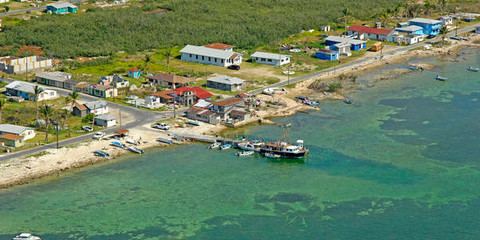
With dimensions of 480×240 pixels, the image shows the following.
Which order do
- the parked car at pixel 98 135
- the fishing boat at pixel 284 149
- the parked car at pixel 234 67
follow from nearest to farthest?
the fishing boat at pixel 284 149 → the parked car at pixel 98 135 → the parked car at pixel 234 67

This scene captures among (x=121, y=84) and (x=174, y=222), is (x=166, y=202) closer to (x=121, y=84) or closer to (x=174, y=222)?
(x=174, y=222)

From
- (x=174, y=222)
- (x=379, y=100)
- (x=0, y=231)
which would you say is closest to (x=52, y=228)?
(x=0, y=231)

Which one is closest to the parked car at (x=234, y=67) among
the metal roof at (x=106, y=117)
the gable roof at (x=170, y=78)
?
the gable roof at (x=170, y=78)

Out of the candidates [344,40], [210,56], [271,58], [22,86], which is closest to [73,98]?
[22,86]

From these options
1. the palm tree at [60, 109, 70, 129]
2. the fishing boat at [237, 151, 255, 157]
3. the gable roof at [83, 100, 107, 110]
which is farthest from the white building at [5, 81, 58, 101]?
the fishing boat at [237, 151, 255, 157]

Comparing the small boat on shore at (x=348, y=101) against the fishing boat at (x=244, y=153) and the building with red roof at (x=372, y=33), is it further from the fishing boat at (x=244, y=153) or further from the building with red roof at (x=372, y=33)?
the building with red roof at (x=372, y=33)

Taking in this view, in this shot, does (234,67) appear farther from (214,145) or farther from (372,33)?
(372,33)
